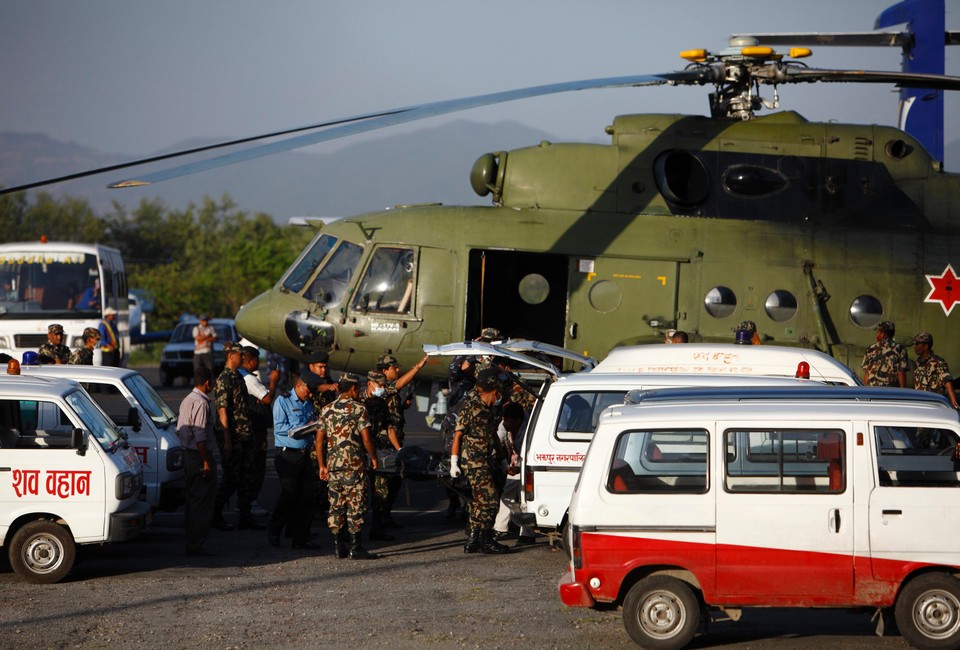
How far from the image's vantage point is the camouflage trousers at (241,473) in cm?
1229

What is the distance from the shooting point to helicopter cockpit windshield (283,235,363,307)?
15547mm

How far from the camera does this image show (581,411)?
33.8ft

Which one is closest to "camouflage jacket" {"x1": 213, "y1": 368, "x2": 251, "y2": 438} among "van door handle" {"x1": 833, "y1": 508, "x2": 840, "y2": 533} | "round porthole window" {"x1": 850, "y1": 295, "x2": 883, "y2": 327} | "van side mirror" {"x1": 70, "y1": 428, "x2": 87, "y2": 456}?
"van side mirror" {"x1": 70, "y1": 428, "x2": 87, "y2": 456}

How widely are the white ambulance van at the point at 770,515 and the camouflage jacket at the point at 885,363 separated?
6687mm

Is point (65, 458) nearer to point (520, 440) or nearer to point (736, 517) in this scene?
point (520, 440)

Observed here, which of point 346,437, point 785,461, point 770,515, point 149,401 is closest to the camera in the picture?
point 770,515

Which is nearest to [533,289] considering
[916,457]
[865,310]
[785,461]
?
[865,310]

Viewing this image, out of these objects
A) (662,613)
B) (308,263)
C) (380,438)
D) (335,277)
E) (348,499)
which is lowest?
(662,613)

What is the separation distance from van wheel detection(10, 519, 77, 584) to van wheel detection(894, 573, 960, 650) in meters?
6.42

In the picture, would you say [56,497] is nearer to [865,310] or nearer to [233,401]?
[233,401]

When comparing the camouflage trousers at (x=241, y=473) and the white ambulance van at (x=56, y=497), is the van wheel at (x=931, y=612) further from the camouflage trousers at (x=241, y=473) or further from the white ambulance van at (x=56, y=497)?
the camouflage trousers at (x=241, y=473)

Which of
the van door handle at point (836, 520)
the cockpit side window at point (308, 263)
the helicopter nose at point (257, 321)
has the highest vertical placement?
the cockpit side window at point (308, 263)

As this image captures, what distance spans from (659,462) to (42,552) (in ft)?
Answer: 17.3

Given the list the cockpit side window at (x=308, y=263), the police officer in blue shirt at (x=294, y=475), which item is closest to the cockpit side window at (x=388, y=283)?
the cockpit side window at (x=308, y=263)
